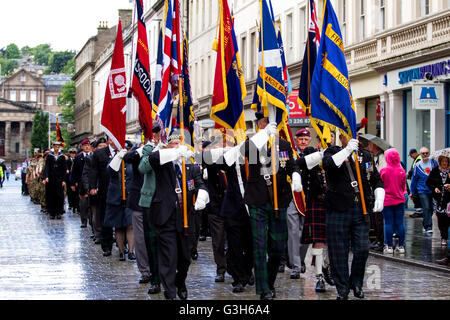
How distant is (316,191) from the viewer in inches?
446

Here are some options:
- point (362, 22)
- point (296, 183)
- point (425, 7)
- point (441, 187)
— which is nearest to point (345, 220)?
point (296, 183)

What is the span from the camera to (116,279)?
39.8 feet

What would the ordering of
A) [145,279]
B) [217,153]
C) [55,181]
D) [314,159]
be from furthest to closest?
[55,181] → [145,279] → [217,153] → [314,159]

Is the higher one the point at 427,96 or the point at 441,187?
the point at 427,96

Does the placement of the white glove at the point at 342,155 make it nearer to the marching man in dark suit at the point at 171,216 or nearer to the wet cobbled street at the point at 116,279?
the marching man in dark suit at the point at 171,216

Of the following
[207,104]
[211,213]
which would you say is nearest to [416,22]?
[211,213]

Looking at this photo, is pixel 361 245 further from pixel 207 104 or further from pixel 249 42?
pixel 207 104

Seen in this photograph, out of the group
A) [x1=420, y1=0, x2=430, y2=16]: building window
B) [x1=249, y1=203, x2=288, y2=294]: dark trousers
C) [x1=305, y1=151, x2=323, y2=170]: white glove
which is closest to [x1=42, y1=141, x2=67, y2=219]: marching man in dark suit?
[x1=420, y1=0, x2=430, y2=16]: building window

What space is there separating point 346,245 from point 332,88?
188cm

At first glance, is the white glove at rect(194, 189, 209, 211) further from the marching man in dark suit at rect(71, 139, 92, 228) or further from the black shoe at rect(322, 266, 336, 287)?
the marching man in dark suit at rect(71, 139, 92, 228)

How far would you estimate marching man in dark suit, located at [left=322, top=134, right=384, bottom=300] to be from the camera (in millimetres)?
9836

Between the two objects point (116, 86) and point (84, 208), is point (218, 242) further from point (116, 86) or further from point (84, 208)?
point (84, 208)

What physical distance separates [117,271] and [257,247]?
3.58 metres

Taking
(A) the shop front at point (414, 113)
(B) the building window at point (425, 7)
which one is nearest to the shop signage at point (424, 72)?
(A) the shop front at point (414, 113)
